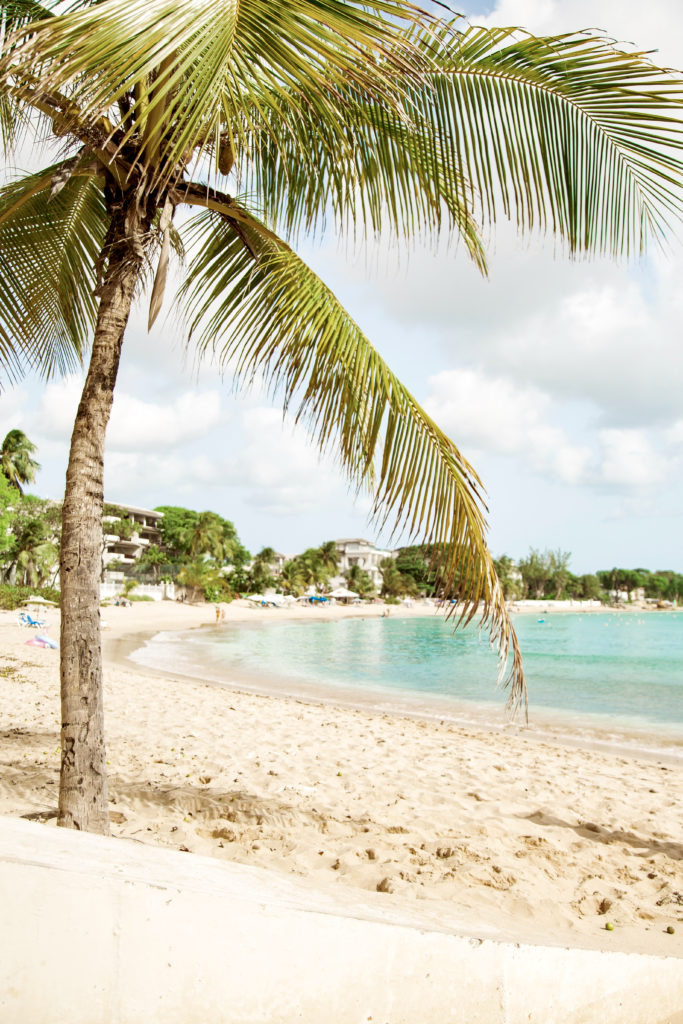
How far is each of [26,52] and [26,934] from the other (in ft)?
7.53

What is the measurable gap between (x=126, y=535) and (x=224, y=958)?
62.0 m

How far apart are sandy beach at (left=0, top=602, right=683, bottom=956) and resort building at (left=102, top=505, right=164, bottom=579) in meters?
45.9

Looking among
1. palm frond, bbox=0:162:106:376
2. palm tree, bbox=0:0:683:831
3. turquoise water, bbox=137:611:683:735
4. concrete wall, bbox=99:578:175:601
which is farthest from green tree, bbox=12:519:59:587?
palm tree, bbox=0:0:683:831

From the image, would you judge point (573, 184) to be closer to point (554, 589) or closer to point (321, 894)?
point (321, 894)

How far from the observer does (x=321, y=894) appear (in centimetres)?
222

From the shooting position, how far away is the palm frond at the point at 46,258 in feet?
14.1

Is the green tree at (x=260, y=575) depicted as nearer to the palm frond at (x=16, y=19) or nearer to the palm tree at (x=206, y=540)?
the palm tree at (x=206, y=540)

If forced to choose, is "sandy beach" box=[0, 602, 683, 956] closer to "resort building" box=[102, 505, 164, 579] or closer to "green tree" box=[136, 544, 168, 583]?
"resort building" box=[102, 505, 164, 579]

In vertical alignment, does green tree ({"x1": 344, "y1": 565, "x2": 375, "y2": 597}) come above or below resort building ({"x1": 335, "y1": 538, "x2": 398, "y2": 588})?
below

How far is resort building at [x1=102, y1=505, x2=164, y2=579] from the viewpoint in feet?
187

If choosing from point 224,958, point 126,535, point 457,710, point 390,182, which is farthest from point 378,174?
point 126,535

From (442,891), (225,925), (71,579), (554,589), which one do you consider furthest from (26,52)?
(554,589)

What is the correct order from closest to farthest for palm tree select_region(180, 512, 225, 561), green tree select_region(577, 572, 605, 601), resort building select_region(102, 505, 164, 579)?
1. resort building select_region(102, 505, 164, 579)
2. palm tree select_region(180, 512, 225, 561)
3. green tree select_region(577, 572, 605, 601)

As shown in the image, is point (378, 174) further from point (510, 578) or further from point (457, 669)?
point (510, 578)
